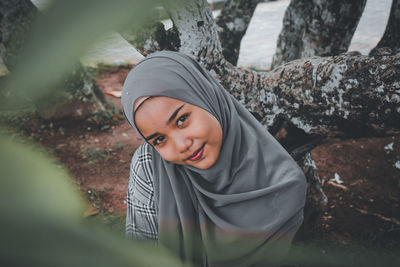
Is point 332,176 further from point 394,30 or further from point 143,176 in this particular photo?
point 143,176

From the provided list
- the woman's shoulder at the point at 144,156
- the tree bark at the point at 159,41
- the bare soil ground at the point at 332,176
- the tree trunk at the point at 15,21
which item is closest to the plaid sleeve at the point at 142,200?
the woman's shoulder at the point at 144,156

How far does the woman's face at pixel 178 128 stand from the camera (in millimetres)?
1090

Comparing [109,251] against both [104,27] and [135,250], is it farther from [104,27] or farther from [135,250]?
[104,27]

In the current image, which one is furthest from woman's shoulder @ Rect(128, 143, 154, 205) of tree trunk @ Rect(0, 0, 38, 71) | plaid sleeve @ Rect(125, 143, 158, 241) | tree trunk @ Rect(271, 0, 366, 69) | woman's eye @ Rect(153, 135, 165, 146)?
tree trunk @ Rect(271, 0, 366, 69)

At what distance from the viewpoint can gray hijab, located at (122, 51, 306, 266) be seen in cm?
136

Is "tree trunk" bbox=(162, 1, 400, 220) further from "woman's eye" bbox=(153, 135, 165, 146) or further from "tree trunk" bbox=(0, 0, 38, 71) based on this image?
"tree trunk" bbox=(0, 0, 38, 71)

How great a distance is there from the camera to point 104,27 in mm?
259

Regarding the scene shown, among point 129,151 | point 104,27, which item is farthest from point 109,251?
point 129,151

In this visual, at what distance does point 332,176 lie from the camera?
2963mm

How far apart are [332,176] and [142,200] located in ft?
7.17

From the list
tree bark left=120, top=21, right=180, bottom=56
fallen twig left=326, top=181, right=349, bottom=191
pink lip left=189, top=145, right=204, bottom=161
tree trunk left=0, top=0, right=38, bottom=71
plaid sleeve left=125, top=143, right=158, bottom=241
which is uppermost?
tree trunk left=0, top=0, right=38, bottom=71

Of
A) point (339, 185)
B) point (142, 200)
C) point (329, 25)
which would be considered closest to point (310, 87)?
point (142, 200)

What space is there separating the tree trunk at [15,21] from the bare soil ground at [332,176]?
1899 millimetres

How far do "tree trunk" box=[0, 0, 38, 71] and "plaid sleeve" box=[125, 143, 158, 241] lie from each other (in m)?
1.25
